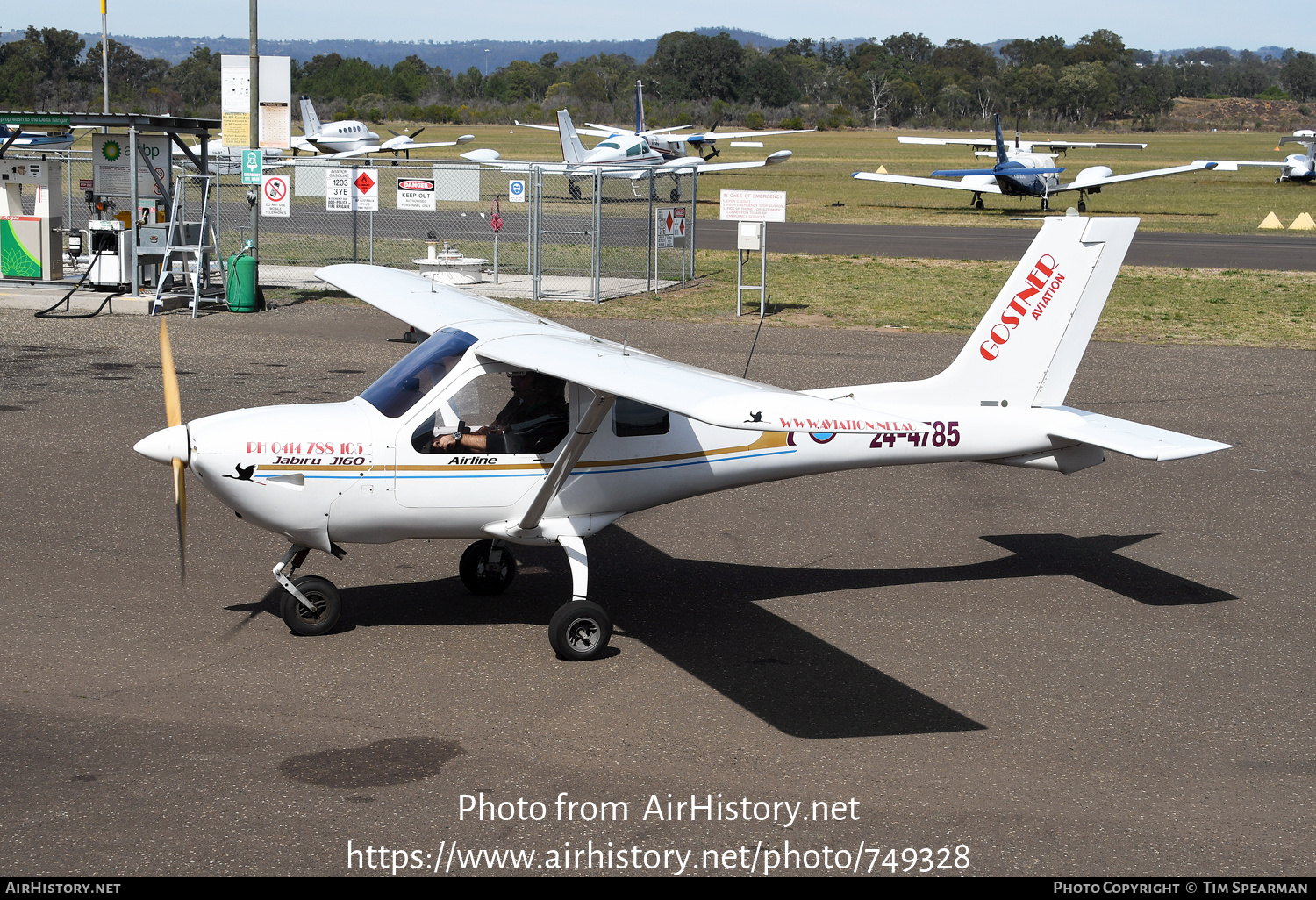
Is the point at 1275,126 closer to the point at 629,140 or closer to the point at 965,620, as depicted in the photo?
the point at 629,140

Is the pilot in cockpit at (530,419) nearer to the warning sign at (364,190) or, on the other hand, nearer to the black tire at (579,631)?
the black tire at (579,631)

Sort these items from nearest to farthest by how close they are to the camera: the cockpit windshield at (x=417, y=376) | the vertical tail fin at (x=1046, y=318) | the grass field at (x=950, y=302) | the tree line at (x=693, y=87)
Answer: the cockpit windshield at (x=417, y=376), the vertical tail fin at (x=1046, y=318), the grass field at (x=950, y=302), the tree line at (x=693, y=87)

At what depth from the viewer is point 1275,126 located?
146 metres

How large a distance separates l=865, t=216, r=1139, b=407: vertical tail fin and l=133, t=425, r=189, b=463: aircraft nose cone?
4.44 metres

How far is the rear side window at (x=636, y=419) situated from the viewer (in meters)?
7.67

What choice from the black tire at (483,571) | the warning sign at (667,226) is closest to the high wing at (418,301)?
the black tire at (483,571)

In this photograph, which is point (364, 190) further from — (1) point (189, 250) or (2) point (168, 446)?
(2) point (168, 446)

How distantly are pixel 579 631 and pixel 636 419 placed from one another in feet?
4.54

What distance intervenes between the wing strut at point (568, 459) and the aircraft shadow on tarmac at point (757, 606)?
96 centimetres

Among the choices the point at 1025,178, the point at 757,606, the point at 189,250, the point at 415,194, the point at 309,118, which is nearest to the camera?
the point at 757,606

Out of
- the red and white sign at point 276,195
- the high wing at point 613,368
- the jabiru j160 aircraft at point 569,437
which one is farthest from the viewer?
the red and white sign at point 276,195

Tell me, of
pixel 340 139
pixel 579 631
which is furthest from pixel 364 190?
pixel 340 139

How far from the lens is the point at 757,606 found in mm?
8398

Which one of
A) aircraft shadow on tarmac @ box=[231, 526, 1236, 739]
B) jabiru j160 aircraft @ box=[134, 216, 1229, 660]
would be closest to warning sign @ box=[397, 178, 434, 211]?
aircraft shadow on tarmac @ box=[231, 526, 1236, 739]
